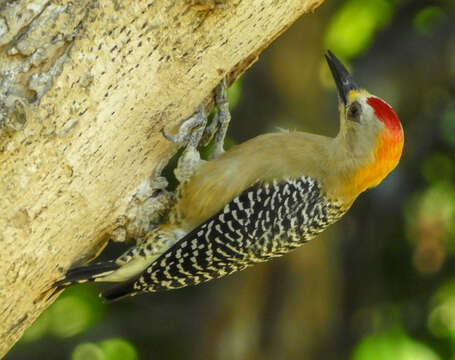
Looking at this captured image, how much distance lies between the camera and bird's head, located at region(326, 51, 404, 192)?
173 inches

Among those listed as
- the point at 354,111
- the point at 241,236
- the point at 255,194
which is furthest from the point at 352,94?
the point at 241,236

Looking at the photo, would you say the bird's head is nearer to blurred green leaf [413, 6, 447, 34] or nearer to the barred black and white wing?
the barred black and white wing

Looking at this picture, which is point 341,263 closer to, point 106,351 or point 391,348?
point 391,348

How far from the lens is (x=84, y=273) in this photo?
4.01 meters

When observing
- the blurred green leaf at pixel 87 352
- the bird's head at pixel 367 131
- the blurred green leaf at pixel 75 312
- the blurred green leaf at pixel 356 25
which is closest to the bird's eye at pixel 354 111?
the bird's head at pixel 367 131

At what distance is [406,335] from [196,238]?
307 centimetres

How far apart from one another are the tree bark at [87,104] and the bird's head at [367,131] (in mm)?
706

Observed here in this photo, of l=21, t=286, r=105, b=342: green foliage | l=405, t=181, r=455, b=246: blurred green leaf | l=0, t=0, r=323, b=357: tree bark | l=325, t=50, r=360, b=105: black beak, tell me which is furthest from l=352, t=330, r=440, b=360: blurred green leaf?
l=0, t=0, r=323, b=357: tree bark

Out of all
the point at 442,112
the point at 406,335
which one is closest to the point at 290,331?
the point at 406,335

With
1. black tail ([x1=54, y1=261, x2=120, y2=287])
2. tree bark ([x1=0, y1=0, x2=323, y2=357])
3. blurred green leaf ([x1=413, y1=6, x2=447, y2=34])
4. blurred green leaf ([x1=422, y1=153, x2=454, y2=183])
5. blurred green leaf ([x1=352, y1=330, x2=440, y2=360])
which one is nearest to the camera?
tree bark ([x1=0, y1=0, x2=323, y2=357])

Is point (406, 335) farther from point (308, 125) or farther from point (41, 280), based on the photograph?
point (41, 280)

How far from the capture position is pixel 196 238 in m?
4.33

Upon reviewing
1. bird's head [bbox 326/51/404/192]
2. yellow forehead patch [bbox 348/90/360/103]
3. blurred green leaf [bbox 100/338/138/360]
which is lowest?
blurred green leaf [bbox 100/338/138/360]

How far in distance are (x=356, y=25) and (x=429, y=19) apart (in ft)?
2.11
